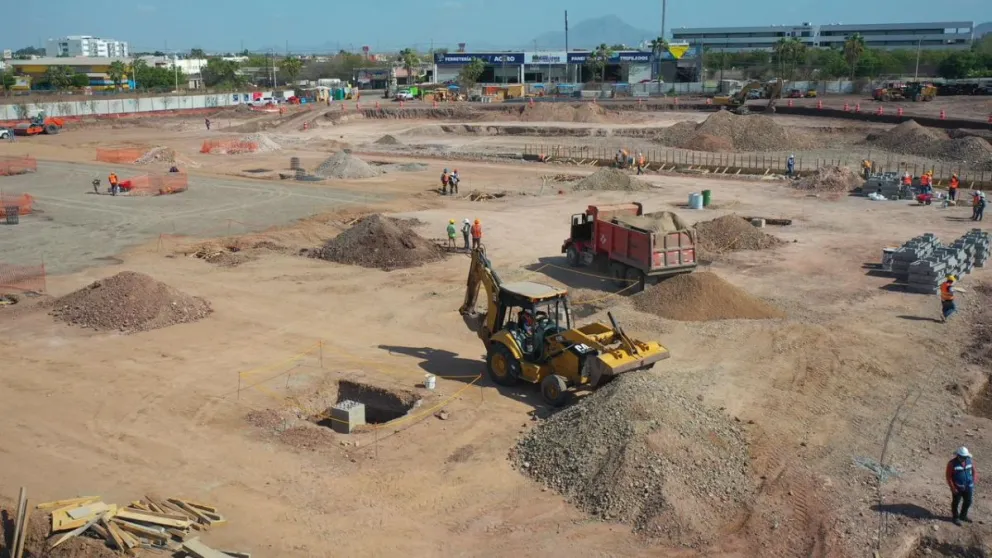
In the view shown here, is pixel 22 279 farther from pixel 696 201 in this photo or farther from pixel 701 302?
pixel 696 201

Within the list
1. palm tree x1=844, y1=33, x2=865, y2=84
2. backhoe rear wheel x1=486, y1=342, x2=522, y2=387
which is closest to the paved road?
backhoe rear wheel x1=486, y1=342, x2=522, y2=387

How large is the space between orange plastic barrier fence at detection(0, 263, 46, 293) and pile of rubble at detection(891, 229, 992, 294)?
2630 centimetres

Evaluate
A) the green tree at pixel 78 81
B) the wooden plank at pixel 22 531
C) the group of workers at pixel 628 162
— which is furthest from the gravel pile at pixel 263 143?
the green tree at pixel 78 81

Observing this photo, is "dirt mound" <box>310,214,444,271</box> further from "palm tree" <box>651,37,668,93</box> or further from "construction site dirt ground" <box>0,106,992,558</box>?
"palm tree" <box>651,37,668,93</box>

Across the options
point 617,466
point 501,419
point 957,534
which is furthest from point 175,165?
point 957,534

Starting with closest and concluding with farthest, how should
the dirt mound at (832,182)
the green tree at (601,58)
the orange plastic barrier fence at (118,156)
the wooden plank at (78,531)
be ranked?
the wooden plank at (78,531), the dirt mound at (832,182), the orange plastic barrier fence at (118,156), the green tree at (601,58)

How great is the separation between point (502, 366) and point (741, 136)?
161 ft

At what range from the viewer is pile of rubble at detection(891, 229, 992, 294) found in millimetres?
25375

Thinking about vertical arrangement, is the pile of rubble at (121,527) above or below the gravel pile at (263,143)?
below

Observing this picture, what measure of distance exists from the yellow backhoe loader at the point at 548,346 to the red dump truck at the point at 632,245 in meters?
6.89

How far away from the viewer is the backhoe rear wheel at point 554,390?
16.5 meters

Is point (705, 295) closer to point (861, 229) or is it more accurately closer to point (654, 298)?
point (654, 298)

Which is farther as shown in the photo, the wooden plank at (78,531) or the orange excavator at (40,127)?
the orange excavator at (40,127)

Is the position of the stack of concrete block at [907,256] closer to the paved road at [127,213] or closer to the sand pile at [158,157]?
the paved road at [127,213]
